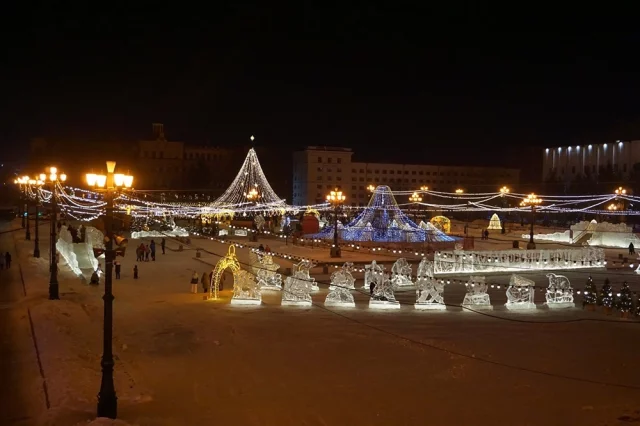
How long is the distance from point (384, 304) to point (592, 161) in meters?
80.9

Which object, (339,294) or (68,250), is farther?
(68,250)

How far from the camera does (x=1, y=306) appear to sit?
17.7 m

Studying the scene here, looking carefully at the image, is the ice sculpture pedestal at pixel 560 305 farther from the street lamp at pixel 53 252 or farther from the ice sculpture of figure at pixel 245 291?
the street lamp at pixel 53 252

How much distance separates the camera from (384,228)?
38.3 meters

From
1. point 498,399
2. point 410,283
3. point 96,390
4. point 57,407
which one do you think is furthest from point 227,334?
point 410,283

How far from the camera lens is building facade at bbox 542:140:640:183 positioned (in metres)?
80.8

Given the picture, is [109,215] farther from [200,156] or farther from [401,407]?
[200,156]

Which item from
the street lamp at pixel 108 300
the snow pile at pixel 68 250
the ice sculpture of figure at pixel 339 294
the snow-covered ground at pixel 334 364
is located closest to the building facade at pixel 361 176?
the snow pile at pixel 68 250

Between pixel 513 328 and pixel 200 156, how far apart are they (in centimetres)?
8358

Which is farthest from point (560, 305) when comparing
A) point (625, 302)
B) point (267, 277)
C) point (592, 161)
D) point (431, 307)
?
point (592, 161)

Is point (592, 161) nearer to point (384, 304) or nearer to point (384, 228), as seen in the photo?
point (384, 228)

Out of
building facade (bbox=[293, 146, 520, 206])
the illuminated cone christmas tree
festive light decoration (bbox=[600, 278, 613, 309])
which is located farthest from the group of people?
building facade (bbox=[293, 146, 520, 206])

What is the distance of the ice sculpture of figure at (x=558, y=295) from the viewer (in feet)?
62.5

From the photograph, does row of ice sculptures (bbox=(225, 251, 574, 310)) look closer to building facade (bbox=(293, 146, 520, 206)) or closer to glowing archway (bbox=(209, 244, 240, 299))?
glowing archway (bbox=(209, 244, 240, 299))
